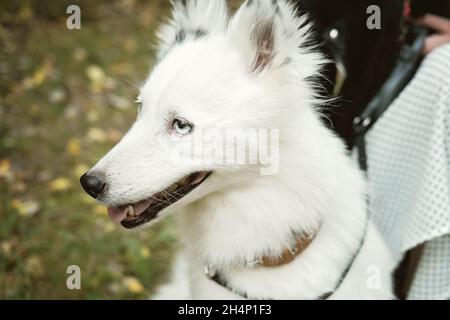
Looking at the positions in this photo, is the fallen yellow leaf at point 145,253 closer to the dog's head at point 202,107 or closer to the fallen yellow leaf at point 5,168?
the fallen yellow leaf at point 5,168

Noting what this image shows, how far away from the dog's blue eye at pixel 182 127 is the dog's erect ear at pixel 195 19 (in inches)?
14.7

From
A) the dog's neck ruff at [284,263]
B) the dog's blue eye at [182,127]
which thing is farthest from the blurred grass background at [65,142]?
the dog's blue eye at [182,127]

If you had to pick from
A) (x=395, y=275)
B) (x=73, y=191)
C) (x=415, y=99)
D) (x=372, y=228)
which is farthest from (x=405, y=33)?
(x=73, y=191)

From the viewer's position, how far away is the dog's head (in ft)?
5.54

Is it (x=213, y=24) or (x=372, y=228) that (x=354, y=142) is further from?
(x=213, y=24)

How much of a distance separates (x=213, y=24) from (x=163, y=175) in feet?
2.13

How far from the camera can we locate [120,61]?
5.18 meters

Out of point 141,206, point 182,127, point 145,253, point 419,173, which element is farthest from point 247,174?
point 145,253

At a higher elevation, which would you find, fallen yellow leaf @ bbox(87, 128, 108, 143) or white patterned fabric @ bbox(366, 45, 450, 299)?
white patterned fabric @ bbox(366, 45, 450, 299)

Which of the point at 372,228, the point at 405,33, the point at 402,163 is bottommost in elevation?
the point at 372,228

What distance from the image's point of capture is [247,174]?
5.89 ft

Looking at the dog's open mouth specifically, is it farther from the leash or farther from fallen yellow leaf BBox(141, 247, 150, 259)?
fallen yellow leaf BBox(141, 247, 150, 259)

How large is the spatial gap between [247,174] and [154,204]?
1.12 feet

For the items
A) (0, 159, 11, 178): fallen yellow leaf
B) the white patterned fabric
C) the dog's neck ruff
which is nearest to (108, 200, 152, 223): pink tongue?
the dog's neck ruff
